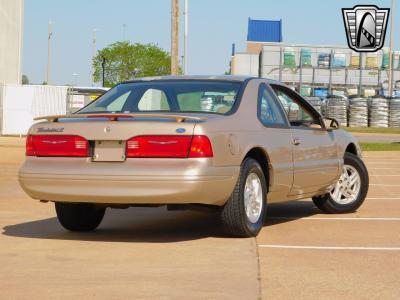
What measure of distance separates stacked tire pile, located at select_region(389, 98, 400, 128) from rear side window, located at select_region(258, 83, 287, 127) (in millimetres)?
49542

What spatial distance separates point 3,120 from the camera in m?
35.9

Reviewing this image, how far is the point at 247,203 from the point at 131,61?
3541 inches

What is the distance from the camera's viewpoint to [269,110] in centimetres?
898

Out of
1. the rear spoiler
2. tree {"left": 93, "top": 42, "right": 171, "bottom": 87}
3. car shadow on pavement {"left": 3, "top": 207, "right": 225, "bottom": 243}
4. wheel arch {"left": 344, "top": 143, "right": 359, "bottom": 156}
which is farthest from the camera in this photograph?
tree {"left": 93, "top": 42, "right": 171, "bottom": 87}

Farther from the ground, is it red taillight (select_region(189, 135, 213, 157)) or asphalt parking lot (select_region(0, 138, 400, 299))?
red taillight (select_region(189, 135, 213, 157))

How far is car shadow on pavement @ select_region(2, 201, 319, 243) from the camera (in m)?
8.35

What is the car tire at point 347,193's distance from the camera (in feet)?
34.6

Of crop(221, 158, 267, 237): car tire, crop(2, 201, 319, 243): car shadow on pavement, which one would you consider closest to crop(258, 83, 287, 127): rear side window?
crop(221, 158, 267, 237): car tire

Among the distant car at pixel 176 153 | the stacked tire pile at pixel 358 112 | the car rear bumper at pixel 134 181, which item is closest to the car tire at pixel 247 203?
the distant car at pixel 176 153

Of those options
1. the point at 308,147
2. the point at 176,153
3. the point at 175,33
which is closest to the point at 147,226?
the point at 308,147

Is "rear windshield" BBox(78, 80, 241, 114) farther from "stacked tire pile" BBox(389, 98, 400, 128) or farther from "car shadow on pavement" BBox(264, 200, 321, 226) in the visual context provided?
"stacked tire pile" BBox(389, 98, 400, 128)

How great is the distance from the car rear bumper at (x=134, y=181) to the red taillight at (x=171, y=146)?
5 cm

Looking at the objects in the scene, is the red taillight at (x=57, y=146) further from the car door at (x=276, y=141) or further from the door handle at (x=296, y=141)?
the door handle at (x=296, y=141)

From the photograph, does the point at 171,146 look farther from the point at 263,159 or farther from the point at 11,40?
the point at 11,40
